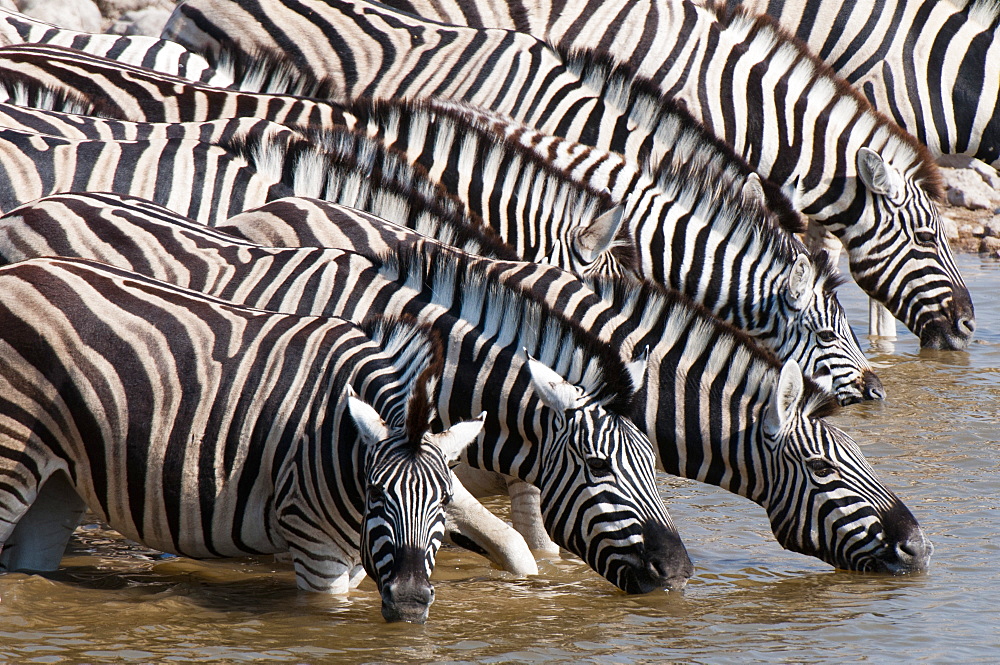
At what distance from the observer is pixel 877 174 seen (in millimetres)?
10516

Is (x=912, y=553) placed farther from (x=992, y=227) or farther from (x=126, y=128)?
(x=992, y=227)

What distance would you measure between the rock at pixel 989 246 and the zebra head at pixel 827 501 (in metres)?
10.5

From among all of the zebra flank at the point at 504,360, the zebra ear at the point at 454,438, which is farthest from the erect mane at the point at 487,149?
the zebra ear at the point at 454,438

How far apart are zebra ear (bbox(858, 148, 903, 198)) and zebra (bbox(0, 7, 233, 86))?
16.1 feet

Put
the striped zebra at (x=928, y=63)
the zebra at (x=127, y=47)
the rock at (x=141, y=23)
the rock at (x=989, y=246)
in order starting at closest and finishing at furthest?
the zebra at (x=127, y=47), the striped zebra at (x=928, y=63), the rock at (x=141, y=23), the rock at (x=989, y=246)

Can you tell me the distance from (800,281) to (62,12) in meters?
10.6

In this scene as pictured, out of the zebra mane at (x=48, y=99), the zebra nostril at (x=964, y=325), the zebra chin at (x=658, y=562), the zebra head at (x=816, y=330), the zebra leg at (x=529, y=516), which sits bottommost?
the zebra chin at (x=658, y=562)

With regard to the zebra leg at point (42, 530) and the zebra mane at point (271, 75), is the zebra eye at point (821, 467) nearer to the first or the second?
the zebra leg at point (42, 530)

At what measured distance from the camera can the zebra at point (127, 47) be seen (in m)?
10.9

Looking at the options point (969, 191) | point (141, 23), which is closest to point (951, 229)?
point (969, 191)

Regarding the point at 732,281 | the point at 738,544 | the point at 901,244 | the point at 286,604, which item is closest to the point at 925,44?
the point at 901,244

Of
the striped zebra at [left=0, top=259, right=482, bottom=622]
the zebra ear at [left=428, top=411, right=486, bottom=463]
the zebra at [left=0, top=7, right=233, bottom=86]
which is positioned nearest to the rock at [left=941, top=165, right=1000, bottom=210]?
the zebra at [left=0, top=7, right=233, bottom=86]

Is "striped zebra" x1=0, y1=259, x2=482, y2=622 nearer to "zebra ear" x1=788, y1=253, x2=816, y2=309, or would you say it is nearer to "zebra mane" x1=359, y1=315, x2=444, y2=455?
"zebra mane" x1=359, y1=315, x2=444, y2=455

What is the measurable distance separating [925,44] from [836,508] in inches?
264
